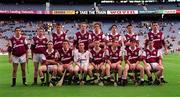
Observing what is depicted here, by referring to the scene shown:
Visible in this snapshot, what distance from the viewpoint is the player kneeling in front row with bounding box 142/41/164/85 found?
51.5 ft

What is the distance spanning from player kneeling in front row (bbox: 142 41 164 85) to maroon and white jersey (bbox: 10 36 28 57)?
440cm

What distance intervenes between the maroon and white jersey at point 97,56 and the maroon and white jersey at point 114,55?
0.22 metres

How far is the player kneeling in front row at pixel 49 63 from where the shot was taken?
15.6 metres

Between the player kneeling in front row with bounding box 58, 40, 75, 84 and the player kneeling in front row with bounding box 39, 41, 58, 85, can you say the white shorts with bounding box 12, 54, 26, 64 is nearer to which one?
the player kneeling in front row with bounding box 39, 41, 58, 85

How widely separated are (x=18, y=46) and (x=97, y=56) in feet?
9.56

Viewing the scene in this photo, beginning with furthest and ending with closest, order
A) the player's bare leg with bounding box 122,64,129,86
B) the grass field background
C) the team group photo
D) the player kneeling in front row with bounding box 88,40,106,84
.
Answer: the player kneeling in front row with bounding box 88,40,106,84
the player's bare leg with bounding box 122,64,129,86
the team group photo
the grass field background

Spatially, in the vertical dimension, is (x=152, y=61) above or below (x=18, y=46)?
below

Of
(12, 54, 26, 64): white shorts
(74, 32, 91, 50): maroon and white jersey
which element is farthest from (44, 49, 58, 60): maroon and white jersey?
(74, 32, 91, 50): maroon and white jersey

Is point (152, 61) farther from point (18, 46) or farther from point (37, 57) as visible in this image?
point (18, 46)

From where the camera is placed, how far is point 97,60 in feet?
52.2

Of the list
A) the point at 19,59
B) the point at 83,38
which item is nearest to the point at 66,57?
the point at 83,38

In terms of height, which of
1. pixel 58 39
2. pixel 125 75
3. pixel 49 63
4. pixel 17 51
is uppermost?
pixel 58 39

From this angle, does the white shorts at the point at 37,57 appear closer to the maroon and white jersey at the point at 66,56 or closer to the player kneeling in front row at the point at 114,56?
the maroon and white jersey at the point at 66,56

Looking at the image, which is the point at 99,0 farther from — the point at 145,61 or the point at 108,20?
the point at 145,61
